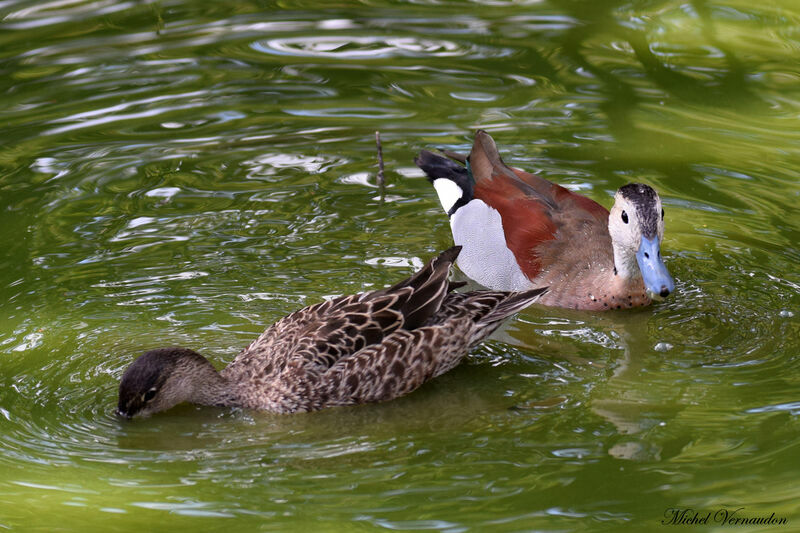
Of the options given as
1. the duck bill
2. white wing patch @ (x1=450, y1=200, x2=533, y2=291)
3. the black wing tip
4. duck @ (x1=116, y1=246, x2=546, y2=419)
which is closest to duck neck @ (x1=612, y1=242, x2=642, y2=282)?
the duck bill

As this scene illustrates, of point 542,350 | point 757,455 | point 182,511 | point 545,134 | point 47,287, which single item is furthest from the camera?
point 545,134

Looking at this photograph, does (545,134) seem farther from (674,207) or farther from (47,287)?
(47,287)

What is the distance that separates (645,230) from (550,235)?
95 cm

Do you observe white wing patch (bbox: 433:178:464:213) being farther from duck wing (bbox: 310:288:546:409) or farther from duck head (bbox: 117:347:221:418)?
duck head (bbox: 117:347:221:418)

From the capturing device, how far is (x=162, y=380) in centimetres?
701

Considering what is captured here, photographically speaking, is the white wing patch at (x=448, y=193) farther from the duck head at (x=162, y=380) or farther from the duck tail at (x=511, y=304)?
the duck head at (x=162, y=380)

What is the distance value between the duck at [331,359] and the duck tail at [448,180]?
7.29 feet

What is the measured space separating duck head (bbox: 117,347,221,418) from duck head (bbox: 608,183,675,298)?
297 centimetres

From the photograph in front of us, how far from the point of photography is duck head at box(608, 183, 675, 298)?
8.20 metres

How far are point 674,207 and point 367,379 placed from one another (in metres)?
3.83

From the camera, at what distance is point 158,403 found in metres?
7.12

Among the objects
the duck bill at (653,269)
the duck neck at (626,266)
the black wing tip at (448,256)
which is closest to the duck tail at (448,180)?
the duck neck at (626,266)

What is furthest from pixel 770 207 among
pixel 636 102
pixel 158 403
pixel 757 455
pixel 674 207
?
pixel 158 403

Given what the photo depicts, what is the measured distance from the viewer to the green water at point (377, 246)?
631 cm
